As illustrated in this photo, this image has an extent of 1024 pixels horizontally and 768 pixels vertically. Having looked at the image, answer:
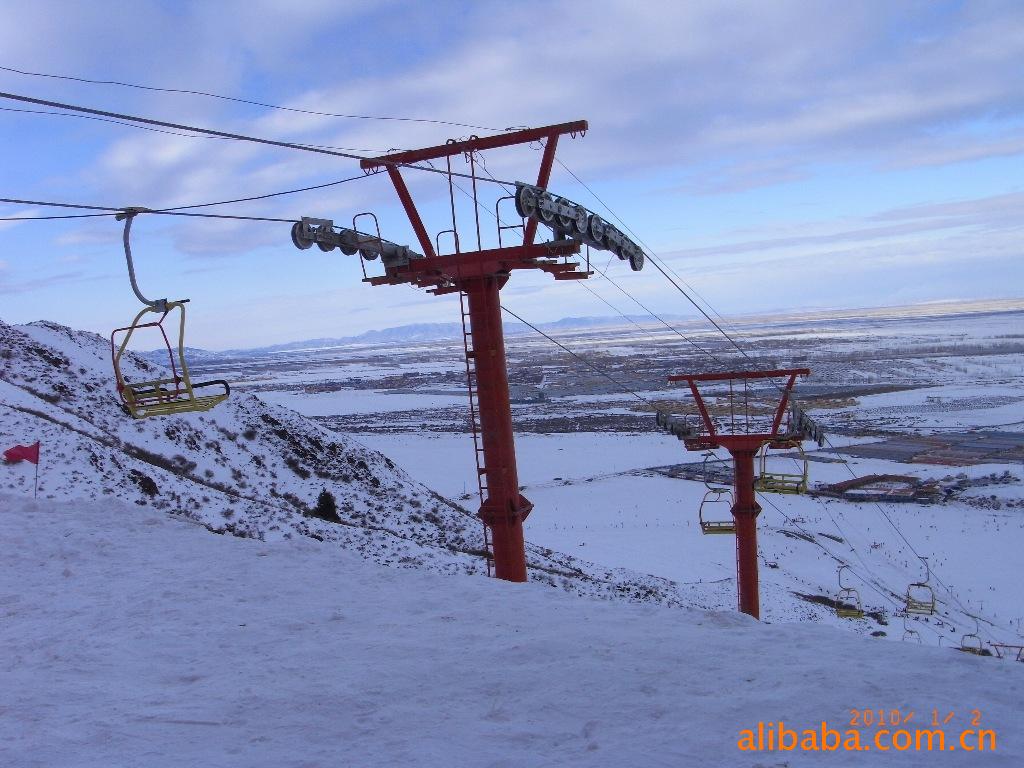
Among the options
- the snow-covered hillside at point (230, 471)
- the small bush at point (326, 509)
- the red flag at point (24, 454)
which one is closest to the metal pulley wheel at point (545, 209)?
the snow-covered hillside at point (230, 471)

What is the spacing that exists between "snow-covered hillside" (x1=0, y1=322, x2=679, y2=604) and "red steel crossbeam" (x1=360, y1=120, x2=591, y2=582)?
4.17m

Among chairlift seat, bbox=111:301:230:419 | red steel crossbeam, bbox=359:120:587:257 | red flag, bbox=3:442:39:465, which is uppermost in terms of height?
red steel crossbeam, bbox=359:120:587:257

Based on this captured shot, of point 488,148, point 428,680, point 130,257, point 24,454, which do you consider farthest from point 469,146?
point 24,454

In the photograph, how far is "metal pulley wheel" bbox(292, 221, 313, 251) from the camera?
30.7ft

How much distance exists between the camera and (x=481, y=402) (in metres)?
11.1

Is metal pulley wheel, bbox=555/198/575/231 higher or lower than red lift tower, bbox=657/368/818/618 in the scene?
higher

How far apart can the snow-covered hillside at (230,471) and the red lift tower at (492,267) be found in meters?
4.28

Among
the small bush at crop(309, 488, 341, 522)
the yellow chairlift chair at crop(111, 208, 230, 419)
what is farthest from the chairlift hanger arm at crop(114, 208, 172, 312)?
the small bush at crop(309, 488, 341, 522)

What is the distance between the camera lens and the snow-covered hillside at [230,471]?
15211 mm

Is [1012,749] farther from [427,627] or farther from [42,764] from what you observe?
[42,764]

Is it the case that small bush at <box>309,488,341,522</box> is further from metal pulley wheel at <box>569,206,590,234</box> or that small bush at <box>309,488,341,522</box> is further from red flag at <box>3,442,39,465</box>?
metal pulley wheel at <box>569,206,590,234</box>

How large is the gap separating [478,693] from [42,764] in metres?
2.68

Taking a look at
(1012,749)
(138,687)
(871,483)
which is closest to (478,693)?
(138,687)

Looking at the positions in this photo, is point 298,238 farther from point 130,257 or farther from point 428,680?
point 428,680
